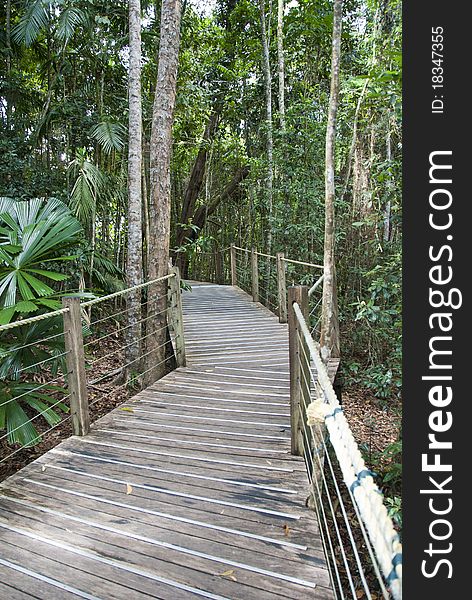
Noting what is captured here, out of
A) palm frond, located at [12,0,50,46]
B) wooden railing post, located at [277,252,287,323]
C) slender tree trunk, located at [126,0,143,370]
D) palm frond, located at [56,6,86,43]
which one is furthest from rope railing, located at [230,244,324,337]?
palm frond, located at [12,0,50,46]

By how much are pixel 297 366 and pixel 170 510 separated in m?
1.04

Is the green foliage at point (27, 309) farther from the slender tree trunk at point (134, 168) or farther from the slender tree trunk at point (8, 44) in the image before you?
the slender tree trunk at point (8, 44)

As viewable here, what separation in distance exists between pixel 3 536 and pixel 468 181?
240 centimetres

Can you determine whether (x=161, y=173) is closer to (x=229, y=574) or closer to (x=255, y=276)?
(x=255, y=276)

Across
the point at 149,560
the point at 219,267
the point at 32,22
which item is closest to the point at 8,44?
the point at 32,22

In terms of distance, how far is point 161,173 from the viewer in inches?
205

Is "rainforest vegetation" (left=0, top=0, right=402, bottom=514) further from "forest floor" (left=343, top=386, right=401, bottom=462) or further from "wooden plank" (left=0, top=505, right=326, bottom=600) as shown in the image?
"wooden plank" (left=0, top=505, right=326, bottom=600)

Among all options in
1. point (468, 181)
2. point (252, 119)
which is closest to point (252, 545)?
point (468, 181)

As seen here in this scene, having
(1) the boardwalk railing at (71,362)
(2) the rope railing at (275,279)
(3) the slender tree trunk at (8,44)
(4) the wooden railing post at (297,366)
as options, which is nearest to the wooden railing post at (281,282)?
(2) the rope railing at (275,279)

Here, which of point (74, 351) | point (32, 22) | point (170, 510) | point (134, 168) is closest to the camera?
point (170, 510)

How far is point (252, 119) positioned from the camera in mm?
11852

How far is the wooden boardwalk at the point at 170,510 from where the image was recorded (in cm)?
195

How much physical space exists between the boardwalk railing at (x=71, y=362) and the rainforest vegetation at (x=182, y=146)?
4 cm

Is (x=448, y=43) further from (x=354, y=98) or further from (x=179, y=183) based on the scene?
(x=179, y=183)
